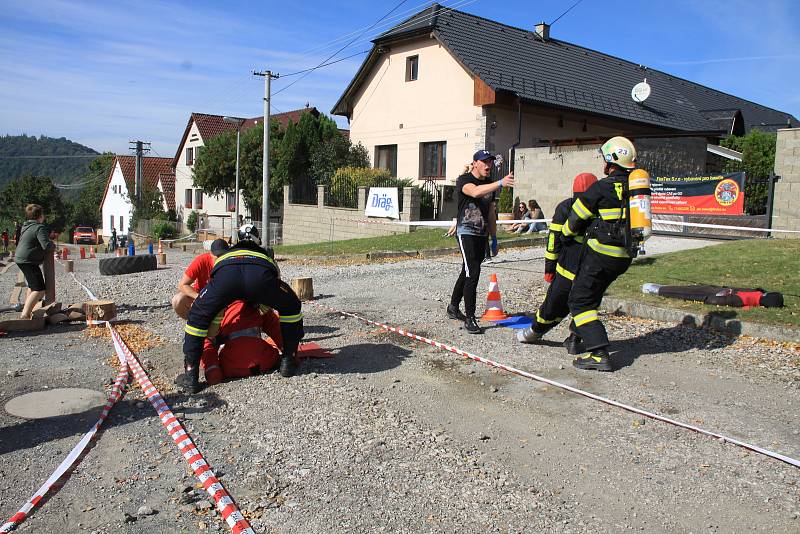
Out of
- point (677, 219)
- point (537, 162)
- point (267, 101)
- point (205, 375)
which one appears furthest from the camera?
point (267, 101)

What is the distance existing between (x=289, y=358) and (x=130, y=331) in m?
3.14

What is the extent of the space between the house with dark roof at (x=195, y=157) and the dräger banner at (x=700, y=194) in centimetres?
2971

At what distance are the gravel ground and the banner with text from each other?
49.6 feet

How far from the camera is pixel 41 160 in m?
136

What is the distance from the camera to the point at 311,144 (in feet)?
94.4

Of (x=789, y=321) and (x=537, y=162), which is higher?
(x=537, y=162)

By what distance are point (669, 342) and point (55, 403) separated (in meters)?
5.73

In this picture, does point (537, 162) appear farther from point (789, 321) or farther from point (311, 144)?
point (789, 321)

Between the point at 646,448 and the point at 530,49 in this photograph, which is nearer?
the point at 646,448

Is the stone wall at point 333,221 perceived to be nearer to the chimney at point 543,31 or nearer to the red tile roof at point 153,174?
the chimney at point 543,31

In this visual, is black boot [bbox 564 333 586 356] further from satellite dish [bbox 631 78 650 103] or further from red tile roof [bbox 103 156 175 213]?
red tile roof [bbox 103 156 175 213]

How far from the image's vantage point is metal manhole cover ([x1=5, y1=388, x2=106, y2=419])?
15.8 feet

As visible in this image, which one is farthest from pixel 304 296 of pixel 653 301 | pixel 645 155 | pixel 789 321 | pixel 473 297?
pixel 645 155

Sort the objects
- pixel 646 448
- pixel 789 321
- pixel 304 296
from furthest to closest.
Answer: pixel 304 296 → pixel 789 321 → pixel 646 448
